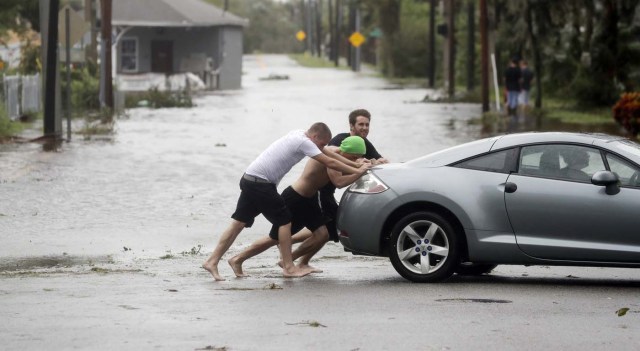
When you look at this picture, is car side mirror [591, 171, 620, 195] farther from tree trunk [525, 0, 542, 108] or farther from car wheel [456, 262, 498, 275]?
tree trunk [525, 0, 542, 108]

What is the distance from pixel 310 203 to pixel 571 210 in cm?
237

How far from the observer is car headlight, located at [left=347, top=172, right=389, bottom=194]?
12227mm

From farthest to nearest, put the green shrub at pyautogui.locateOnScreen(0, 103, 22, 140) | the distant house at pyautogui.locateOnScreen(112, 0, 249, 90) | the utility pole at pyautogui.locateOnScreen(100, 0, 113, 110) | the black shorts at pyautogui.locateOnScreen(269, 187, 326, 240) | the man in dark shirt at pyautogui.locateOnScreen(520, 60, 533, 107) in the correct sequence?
the distant house at pyautogui.locateOnScreen(112, 0, 249, 90) < the utility pole at pyautogui.locateOnScreen(100, 0, 113, 110) < the man in dark shirt at pyautogui.locateOnScreen(520, 60, 533, 107) < the green shrub at pyautogui.locateOnScreen(0, 103, 22, 140) < the black shorts at pyautogui.locateOnScreen(269, 187, 326, 240)

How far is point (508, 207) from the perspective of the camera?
11922 millimetres

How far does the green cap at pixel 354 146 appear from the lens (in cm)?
1255

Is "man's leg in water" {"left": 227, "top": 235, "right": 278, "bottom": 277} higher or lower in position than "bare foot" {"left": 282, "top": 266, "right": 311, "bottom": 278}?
higher

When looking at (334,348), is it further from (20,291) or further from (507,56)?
(507,56)

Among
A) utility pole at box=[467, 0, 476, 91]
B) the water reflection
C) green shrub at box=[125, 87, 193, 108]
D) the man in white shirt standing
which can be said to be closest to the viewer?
the man in white shirt standing

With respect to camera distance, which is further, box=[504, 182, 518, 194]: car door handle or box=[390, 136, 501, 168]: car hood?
box=[390, 136, 501, 168]: car hood

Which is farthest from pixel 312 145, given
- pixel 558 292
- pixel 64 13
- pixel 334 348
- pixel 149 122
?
pixel 149 122

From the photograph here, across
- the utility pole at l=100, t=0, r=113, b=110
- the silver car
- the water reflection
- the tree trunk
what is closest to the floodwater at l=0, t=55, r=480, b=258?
the water reflection

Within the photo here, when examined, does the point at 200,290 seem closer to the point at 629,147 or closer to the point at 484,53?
the point at 629,147

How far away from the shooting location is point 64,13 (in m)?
30.6

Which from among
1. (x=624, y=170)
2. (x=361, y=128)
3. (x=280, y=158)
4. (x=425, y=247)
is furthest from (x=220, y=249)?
(x=624, y=170)
